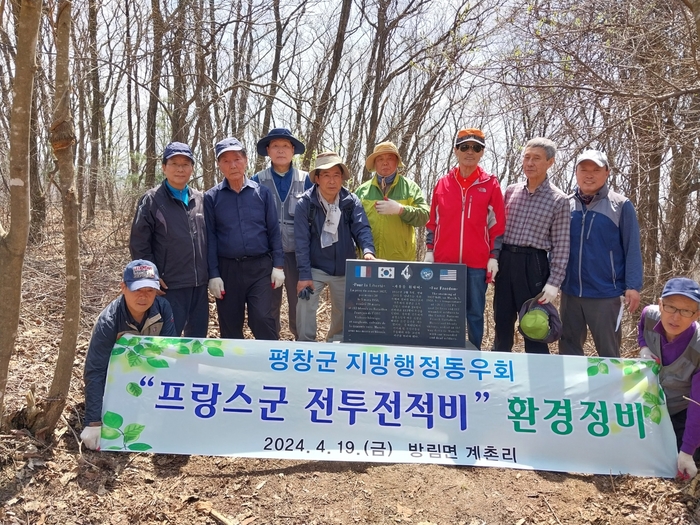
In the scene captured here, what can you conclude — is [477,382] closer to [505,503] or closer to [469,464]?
[469,464]

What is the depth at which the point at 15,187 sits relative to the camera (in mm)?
2850

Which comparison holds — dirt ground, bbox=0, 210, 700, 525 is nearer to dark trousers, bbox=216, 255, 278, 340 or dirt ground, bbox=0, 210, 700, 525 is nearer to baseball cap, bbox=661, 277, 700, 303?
baseball cap, bbox=661, 277, 700, 303

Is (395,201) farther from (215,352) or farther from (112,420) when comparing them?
(112,420)

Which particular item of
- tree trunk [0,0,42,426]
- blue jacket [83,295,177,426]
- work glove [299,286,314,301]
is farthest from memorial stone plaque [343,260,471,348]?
tree trunk [0,0,42,426]

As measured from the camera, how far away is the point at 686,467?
127 inches

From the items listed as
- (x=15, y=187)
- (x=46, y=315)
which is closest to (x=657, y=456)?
(x=15, y=187)

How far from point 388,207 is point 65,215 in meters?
2.53

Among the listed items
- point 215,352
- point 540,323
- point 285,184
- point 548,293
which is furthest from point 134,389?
point 548,293

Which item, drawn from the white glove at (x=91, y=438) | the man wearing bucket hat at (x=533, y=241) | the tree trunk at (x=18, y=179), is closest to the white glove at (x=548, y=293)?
the man wearing bucket hat at (x=533, y=241)

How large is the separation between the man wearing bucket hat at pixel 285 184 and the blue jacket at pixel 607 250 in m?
2.52

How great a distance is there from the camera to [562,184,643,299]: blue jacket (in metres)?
3.96

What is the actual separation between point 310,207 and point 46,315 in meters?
3.68

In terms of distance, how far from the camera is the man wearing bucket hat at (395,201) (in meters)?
4.65

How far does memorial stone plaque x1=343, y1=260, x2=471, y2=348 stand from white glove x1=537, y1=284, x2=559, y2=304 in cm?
62
